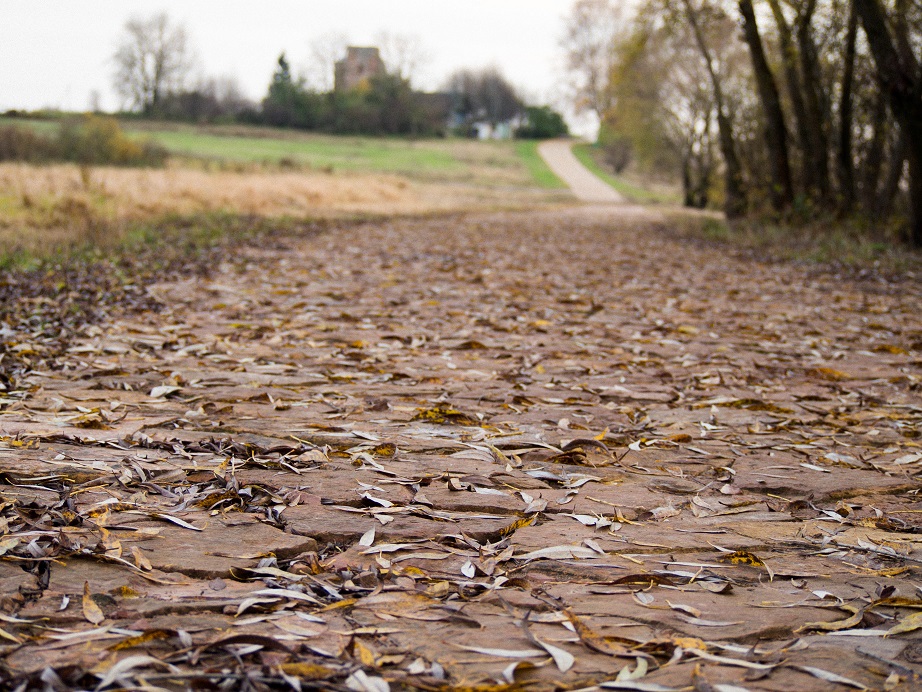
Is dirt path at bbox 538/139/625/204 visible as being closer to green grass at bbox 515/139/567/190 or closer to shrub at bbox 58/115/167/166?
green grass at bbox 515/139/567/190

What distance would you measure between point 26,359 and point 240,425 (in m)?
2.10

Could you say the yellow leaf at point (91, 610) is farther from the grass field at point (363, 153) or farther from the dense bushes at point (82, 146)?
the grass field at point (363, 153)

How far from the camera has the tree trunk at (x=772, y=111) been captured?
16609 millimetres

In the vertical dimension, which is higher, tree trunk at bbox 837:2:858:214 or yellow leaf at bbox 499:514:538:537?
tree trunk at bbox 837:2:858:214

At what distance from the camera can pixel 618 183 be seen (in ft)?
183

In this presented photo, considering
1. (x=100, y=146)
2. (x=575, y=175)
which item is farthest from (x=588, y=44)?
(x=100, y=146)

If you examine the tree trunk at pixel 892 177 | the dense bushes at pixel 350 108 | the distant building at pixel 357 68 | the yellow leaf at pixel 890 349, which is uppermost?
the distant building at pixel 357 68

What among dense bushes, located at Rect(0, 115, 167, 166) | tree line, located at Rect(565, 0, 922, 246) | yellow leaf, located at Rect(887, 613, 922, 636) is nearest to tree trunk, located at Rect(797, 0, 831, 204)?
tree line, located at Rect(565, 0, 922, 246)

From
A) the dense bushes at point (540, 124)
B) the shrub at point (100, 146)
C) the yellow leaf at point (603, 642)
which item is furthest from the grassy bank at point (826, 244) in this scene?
the dense bushes at point (540, 124)

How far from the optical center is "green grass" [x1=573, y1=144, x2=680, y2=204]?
46009mm

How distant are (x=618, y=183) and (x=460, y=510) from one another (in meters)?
54.8

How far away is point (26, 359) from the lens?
5.29 meters

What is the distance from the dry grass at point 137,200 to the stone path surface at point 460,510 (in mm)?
6425

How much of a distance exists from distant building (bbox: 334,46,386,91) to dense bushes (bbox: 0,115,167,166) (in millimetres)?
48833
